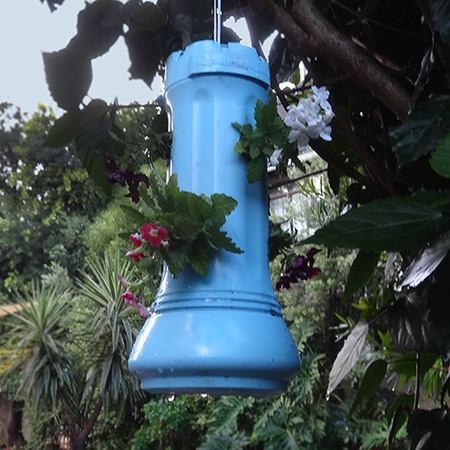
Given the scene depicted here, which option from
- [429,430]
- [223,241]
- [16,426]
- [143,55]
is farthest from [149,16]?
[16,426]

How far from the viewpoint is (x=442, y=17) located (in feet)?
1.72

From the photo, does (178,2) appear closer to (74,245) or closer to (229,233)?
(229,233)

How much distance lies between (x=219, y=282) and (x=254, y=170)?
15 cm

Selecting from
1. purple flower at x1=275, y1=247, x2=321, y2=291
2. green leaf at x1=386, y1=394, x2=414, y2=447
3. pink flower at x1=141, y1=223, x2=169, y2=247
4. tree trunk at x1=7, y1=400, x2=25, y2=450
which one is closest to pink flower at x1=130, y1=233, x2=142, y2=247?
pink flower at x1=141, y1=223, x2=169, y2=247

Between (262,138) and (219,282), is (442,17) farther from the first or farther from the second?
(219,282)

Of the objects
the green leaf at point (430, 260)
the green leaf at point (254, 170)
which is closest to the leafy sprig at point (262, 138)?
the green leaf at point (254, 170)

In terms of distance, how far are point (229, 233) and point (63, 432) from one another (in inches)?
213

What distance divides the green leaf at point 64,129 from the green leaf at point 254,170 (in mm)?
392

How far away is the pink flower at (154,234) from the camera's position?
0.57 m

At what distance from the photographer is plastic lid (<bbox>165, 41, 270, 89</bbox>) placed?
0.66 m

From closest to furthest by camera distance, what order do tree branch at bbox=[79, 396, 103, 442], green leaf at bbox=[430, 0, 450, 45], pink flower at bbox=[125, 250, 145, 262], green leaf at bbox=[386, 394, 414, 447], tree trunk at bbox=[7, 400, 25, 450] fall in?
1. green leaf at bbox=[430, 0, 450, 45]
2. pink flower at bbox=[125, 250, 145, 262]
3. green leaf at bbox=[386, 394, 414, 447]
4. tree branch at bbox=[79, 396, 103, 442]
5. tree trunk at bbox=[7, 400, 25, 450]

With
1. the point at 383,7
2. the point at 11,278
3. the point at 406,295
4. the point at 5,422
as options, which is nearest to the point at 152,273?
the point at 406,295

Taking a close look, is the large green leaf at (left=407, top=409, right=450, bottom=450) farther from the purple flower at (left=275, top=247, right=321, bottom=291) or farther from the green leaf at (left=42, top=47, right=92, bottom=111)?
the green leaf at (left=42, top=47, right=92, bottom=111)

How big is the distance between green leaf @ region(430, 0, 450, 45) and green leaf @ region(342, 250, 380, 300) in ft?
0.90
